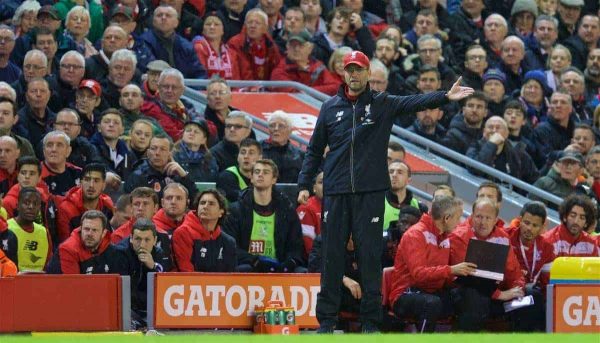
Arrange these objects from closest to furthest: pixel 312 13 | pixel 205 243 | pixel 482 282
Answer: pixel 482 282
pixel 205 243
pixel 312 13

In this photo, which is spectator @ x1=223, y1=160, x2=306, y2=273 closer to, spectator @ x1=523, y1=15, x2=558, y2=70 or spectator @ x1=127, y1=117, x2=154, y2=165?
spectator @ x1=127, y1=117, x2=154, y2=165

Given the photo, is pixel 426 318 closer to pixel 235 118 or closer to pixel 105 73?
pixel 235 118

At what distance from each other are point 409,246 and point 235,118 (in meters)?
3.69

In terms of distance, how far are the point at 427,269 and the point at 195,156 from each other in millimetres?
3615

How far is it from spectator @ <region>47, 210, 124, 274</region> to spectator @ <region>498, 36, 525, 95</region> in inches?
381

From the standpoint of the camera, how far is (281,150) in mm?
18281

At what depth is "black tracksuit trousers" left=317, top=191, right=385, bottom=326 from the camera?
13445mm

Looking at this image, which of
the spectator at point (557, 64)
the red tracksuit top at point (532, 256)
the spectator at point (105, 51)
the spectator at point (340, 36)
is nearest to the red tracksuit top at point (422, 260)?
the red tracksuit top at point (532, 256)

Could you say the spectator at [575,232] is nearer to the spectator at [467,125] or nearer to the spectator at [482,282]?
the spectator at [482,282]

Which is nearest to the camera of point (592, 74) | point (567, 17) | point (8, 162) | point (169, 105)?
point (8, 162)

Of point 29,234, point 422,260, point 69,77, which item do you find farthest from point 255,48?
point 422,260

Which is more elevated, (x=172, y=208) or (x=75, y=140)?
(x=75, y=140)

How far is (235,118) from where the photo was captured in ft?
59.3

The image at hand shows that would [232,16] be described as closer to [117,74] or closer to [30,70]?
[117,74]
